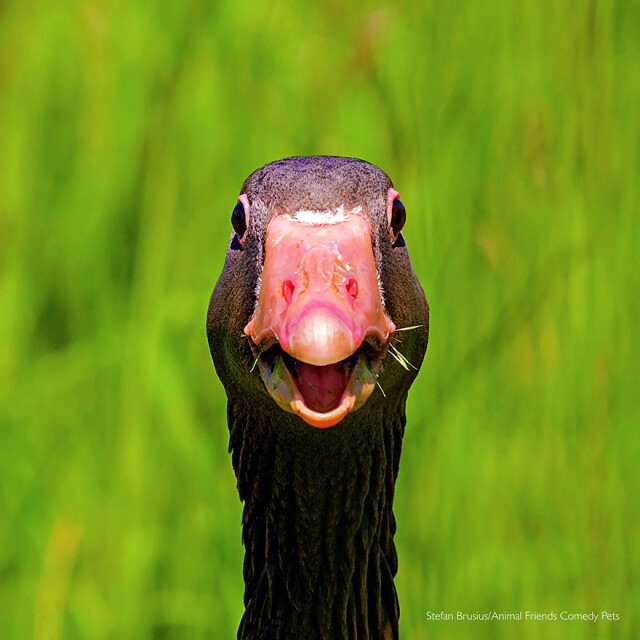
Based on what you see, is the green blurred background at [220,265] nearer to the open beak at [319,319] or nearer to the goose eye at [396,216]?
the goose eye at [396,216]

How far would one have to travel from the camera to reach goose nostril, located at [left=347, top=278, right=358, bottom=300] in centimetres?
181

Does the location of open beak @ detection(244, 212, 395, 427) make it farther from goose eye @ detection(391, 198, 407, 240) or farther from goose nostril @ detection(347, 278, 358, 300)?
goose eye @ detection(391, 198, 407, 240)

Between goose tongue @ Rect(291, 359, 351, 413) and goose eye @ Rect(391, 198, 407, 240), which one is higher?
goose eye @ Rect(391, 198, 407, 240)

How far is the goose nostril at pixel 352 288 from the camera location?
181cm

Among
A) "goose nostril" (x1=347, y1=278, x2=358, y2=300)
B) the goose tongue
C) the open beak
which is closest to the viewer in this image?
the open beak

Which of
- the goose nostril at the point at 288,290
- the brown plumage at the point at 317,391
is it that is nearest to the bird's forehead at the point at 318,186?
the brown plumage at the point at 317,391

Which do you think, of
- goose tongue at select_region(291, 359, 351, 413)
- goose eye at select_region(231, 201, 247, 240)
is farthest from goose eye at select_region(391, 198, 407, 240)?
goose tongue at select_region(291, 359, 351, 413)

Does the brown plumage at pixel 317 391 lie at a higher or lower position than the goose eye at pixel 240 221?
lower

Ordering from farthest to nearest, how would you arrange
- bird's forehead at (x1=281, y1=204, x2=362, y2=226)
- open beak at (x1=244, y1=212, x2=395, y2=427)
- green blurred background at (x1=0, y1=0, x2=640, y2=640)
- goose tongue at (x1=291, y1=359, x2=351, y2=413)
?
green blurred background at (x1=0, y1=0, x2=640, y2=640)
bird's forehead at (x1=281, y1=204, x2=362, y2=226)
goose tongue at (x1=291, y1=359, x2=351, y2=413)
open beak at (x1=244, y1=212, x2=395, y2=427)

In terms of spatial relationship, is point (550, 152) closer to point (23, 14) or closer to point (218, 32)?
point (218, 32)

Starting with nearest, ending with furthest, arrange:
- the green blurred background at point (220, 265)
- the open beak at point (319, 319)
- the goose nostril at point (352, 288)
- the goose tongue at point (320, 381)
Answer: the open beak at point (319, 319) → the goose nostril at point (352, 288) → the goose tongue at point (320, 381) → the green blurred background at point (220, 265)

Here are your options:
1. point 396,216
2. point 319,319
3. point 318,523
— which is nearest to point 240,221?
point 396,216

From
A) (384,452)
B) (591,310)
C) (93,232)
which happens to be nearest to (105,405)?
(93,232)

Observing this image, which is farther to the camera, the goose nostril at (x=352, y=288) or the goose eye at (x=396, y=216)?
the goose eye at (x=396, y=216)
